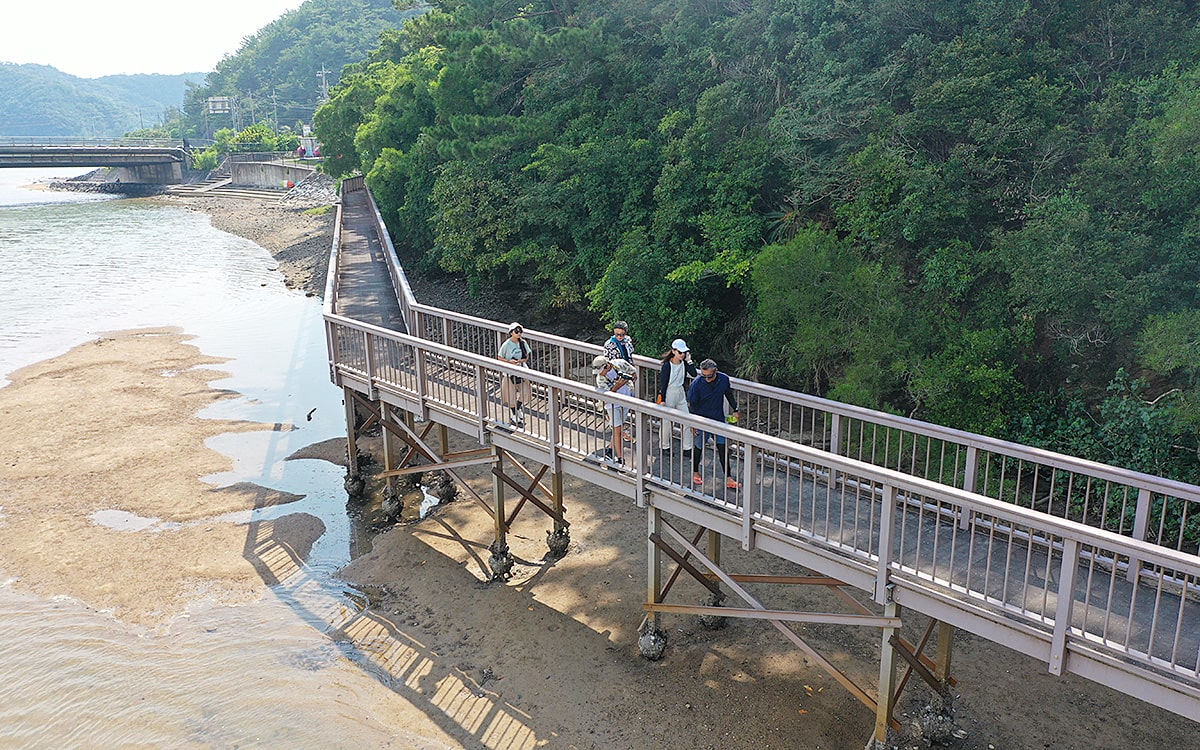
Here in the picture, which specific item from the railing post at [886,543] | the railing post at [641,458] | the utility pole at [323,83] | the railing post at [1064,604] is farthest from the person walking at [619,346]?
the utility pole at [323,83]

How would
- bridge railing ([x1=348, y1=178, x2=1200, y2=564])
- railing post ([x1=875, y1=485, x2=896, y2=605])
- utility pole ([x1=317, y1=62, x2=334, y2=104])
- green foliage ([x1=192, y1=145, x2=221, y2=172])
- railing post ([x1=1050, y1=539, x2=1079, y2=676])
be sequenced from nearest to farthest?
railing post ([x1=1050, y1=539, x2=1079, y2=676]) → railing post ([x1=875, y1=485, x2=896, y2=605]) → bridge railing ([x1=348, y1=178, x2=1200, y2=564]) → green foliage ([x1=192, y1=145, x2=221, y2=172]) → utility pole ([x1=317, y1=62, x2=334, y2=104])

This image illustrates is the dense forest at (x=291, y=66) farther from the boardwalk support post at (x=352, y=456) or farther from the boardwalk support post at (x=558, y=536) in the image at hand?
the boardwalk support post at (x=558, y=536)

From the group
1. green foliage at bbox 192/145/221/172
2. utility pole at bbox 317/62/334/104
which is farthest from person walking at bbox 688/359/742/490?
utility pole at bbox 317/62/334/104

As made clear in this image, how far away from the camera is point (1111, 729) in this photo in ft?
30.8

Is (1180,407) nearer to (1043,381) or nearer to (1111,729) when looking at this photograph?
(1043,381)

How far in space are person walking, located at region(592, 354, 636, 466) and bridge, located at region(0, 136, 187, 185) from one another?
301ft

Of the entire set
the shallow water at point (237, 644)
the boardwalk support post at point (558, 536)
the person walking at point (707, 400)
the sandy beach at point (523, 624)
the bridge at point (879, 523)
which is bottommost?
the shallow water at point (237, 644)

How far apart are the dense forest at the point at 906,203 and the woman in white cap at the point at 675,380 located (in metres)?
5.47

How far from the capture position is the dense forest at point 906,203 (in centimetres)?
1323

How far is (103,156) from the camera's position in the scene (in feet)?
285

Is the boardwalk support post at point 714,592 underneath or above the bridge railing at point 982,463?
underneath

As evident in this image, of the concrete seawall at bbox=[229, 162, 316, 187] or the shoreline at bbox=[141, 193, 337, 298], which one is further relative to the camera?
the concrete seawall at bbox=[229, 162, 316, 187]

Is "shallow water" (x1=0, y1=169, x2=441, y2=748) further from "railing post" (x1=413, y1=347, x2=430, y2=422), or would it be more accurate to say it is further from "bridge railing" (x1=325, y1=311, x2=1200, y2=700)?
"bridge railing" (x1=325, y1=311, x2=1200, y2=700)

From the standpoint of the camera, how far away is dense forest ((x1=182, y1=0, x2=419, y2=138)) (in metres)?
141
